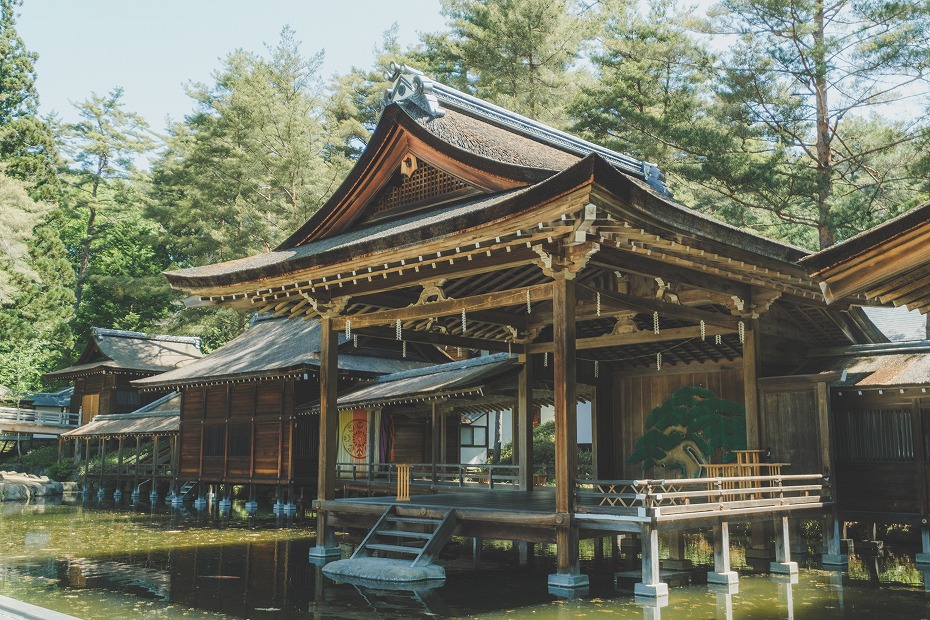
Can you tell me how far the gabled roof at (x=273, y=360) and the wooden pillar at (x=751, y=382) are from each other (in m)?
10.7

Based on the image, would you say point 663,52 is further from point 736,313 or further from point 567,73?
point 736,313

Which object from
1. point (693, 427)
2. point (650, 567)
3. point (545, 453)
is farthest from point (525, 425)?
point (545, 453)

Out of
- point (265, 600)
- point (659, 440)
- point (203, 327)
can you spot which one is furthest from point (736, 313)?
point (203, 327)

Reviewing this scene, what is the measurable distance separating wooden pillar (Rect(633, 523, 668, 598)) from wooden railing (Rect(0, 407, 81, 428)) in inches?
1331

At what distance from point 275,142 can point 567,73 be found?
11.6 metres

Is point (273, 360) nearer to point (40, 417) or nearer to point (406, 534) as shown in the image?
point (406, 534)

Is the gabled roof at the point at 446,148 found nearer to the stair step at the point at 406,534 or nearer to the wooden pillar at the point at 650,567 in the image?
the wooden pillar at the point at 650,567

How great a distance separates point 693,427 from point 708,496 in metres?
2.86

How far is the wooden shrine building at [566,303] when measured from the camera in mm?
9156

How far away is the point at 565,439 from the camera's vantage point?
9.34 meters

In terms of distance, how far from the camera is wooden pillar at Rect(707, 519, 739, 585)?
9594 mm

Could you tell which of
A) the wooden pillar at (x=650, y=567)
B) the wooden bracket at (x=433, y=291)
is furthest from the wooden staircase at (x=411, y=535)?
the wooden bracket at (x=433, y=291)

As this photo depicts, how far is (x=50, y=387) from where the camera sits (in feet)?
142

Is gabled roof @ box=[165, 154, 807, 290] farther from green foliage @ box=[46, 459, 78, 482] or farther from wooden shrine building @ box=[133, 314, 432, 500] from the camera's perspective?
green foliage @ box=[46, 459, 78, 482]
